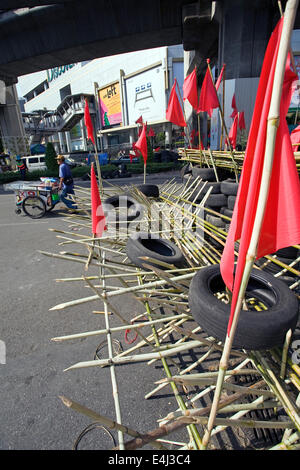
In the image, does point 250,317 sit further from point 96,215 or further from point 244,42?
A: point 244,42

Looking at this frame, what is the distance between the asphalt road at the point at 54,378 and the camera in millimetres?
1948

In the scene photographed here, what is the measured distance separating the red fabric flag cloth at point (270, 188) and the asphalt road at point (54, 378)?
1.68 meters

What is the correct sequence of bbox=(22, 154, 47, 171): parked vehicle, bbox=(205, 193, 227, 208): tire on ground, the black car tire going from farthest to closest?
bbox=(22, 154, 47, 171): parked vehicle < bbox=(205, 193, 227, 208): tire on ground < the black car tire

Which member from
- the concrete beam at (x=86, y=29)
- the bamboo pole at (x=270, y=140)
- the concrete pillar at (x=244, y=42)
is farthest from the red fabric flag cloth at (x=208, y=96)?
the concrete beam at (x=86, y=29)

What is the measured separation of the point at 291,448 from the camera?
128 cm

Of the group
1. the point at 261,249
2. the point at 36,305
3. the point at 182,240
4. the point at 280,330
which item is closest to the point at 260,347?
the point at 280,330

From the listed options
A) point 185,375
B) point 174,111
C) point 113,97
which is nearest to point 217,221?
point 185,375

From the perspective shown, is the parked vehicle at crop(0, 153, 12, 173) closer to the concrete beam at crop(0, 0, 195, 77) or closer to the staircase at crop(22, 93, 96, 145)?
the concrete beam at crop(0, 0, 195, 77)

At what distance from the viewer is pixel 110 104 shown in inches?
1688

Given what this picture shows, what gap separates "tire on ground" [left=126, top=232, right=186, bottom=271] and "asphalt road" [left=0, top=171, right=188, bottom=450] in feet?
3.25

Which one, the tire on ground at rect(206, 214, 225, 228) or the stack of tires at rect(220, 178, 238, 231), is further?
the tire on ground at rect(206, 214, 225, 228)

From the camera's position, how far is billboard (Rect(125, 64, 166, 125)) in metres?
32.3

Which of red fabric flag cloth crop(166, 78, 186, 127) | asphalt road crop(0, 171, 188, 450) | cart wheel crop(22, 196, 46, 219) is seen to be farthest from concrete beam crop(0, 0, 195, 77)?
asphalt road crop(0, 171, 188, 450)

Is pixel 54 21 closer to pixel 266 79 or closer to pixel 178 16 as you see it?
pixel 178 16
